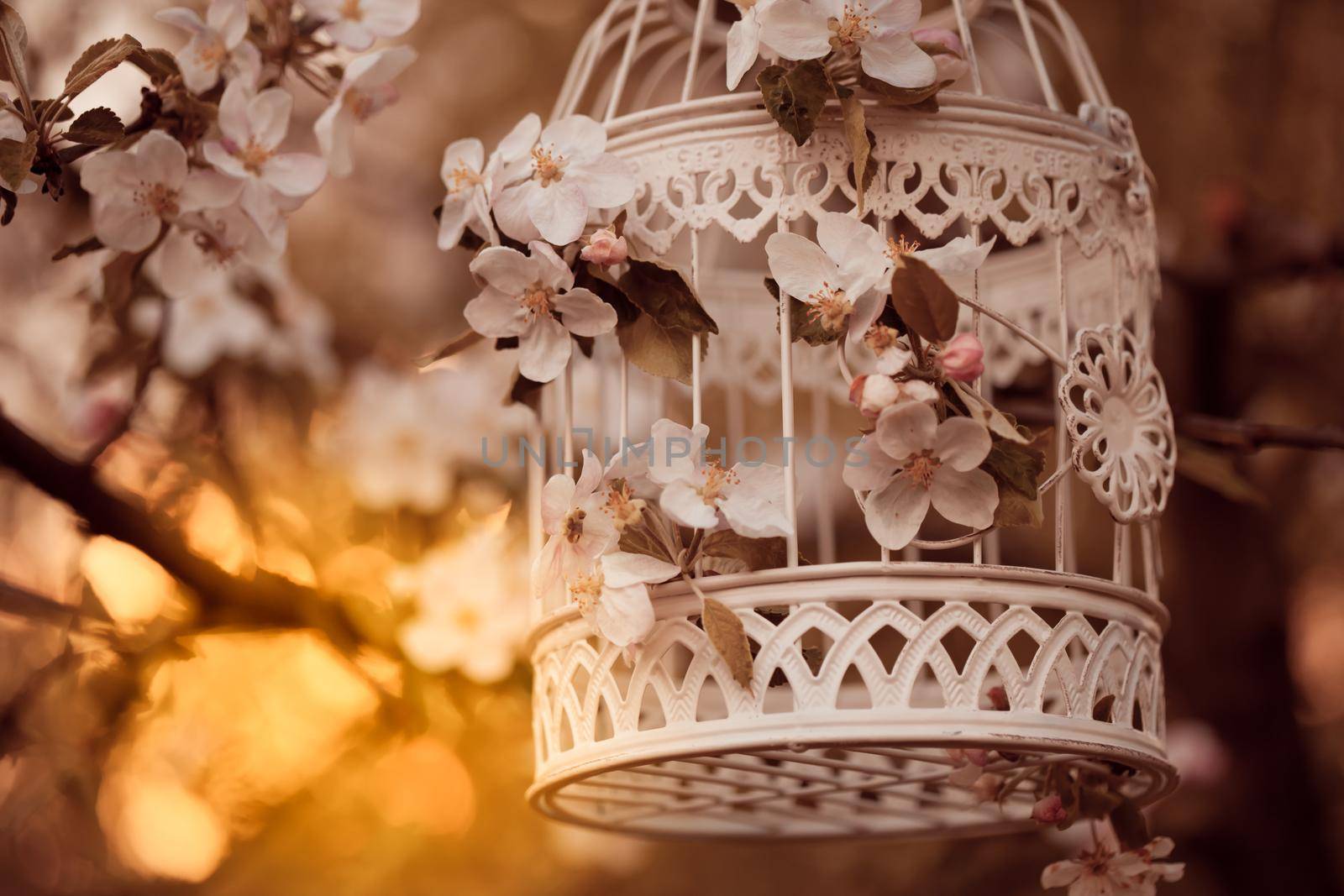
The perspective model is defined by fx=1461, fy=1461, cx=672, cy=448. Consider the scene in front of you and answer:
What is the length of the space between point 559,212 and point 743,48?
14cm

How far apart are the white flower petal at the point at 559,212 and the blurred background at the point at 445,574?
1.39 feet

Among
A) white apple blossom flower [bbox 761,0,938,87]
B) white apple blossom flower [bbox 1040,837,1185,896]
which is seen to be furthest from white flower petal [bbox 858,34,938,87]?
white apple blossom flower [bbox 1040,837,1185,896]

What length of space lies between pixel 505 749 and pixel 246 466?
637mm

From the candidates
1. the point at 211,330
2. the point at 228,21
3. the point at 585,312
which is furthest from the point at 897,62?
the point at 211,330

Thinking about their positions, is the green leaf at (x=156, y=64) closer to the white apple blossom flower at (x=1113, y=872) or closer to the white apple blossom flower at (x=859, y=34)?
the white apple blossom flower at (x=859, y=34)

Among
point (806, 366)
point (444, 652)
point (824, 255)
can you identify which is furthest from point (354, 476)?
point (824, 255)

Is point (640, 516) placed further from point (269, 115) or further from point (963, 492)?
point (269, 115)

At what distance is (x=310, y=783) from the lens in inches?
59.4

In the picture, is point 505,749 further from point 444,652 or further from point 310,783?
point 444,652

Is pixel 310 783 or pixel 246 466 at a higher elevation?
pixel 246 466

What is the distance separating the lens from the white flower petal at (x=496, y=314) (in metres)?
0.87

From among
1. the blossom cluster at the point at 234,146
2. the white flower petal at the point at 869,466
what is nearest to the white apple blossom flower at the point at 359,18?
the blossom cluster at the point at 234,146

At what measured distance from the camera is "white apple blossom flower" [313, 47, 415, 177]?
36.8 inches

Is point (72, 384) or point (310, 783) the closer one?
point (72, 384)
